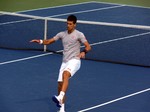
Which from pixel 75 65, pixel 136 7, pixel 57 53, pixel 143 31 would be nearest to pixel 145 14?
pixel 136 7

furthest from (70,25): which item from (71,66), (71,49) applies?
(71,66)

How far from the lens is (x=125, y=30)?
1762cm

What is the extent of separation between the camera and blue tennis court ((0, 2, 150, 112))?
38.5ft

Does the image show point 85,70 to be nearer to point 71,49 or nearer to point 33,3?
point 71,49

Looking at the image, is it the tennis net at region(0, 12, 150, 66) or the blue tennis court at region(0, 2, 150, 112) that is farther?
the tennis net at region(0, 12, 150, 66)

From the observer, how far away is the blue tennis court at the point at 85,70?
11.7 meters

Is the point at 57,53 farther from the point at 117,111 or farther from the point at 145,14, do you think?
the point at 145,14

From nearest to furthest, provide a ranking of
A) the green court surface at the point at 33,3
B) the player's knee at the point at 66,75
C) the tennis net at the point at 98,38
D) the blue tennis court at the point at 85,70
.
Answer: the player's knee at the point at 66,75, the blue tennis court at the point at 85,70, the tennis net at the point at 98,38, the green court surface at the point at 33,3

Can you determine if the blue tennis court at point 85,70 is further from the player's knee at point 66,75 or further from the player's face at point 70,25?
the player's face at point 70,25

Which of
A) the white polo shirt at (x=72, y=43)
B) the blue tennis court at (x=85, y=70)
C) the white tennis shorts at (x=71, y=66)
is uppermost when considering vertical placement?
the white polo shirt at (x=72, y=43)

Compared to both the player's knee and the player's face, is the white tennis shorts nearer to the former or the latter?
the player's knee

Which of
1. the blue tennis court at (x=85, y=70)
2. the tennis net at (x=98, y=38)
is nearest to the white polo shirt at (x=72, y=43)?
the blue tennis court at (x=85, y=70)

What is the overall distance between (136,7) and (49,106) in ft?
42.4

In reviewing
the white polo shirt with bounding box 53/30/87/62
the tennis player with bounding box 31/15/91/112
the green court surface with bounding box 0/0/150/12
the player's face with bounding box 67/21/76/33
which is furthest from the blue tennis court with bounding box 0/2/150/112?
the green court surface with bounding box 0/0/150/12
